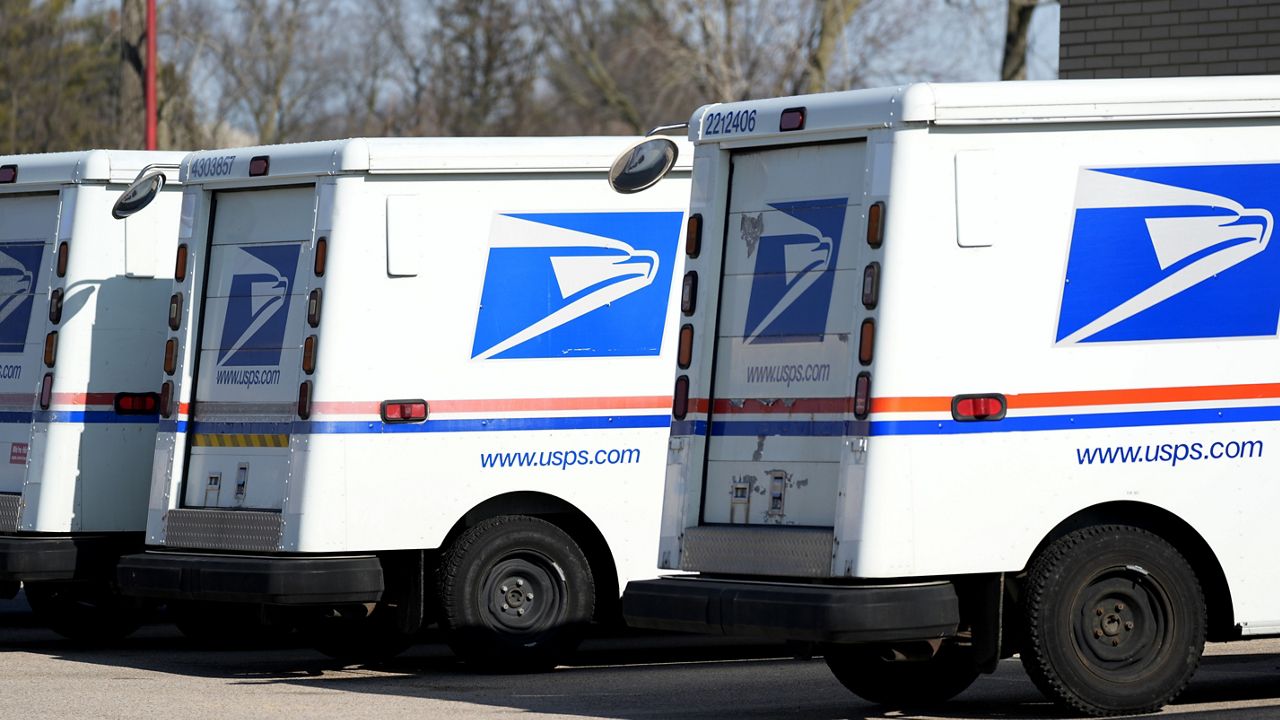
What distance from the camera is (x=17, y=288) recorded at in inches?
512

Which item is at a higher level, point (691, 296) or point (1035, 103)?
point (1035, 103)

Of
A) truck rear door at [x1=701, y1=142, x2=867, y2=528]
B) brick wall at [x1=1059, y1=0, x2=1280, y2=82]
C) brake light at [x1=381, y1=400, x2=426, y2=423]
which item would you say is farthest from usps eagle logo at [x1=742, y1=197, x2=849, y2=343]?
brick wall at [x1=1059, y1=0, x2=1280, y2=82]

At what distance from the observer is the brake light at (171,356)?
11.8 m

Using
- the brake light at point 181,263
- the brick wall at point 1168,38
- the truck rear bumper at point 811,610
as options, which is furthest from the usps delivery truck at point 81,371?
the brick wall at point 1168,38

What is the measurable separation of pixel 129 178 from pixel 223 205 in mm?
1225

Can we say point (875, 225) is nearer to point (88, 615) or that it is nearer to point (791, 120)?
point (791, 120)

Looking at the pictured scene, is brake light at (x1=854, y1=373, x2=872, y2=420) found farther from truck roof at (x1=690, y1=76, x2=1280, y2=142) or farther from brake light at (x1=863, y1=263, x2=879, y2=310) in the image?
truck roof at (x1=690, y1=76, x2=1280, y2=142)

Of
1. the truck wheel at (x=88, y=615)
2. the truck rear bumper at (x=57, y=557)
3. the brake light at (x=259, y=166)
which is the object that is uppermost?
the brake light at (x=259, y=166)

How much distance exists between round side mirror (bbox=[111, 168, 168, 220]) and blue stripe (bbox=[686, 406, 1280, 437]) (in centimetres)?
437

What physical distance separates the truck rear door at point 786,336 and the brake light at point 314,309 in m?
2.45

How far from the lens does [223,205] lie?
11.7 metres

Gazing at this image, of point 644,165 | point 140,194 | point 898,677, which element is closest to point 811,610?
point 898,677

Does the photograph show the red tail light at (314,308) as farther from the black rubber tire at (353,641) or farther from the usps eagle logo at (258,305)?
the black rubber tire at (353,641)

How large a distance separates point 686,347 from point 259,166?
3026 millimetres
